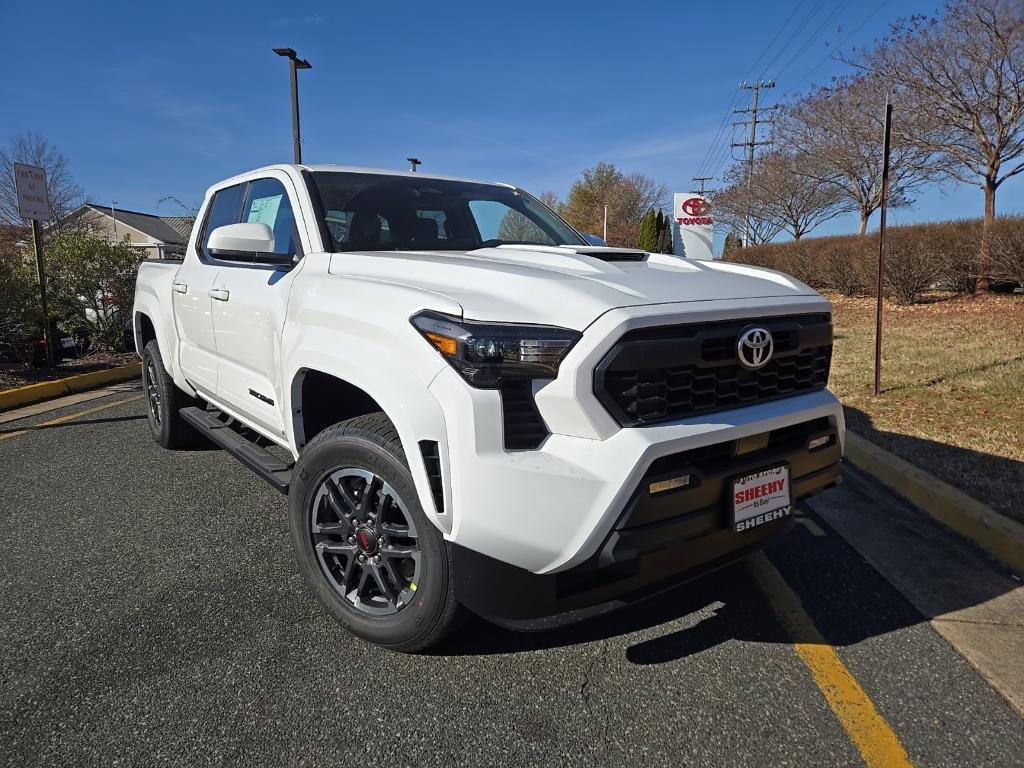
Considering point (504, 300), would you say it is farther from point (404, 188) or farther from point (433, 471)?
point (404, 188)

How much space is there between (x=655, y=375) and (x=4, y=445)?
18.8ft

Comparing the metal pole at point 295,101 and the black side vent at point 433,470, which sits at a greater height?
the metal pole at point 295,101

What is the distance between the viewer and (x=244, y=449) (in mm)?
3402

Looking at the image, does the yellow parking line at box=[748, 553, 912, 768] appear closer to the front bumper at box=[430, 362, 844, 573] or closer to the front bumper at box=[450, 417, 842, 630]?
the front bumper at box=[450, 417, 842, 630]

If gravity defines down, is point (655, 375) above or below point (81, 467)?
above

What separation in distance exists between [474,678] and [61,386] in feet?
24.9

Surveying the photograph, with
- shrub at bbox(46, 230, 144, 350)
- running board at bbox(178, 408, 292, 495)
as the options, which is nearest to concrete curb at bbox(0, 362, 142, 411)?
shrub at bbox(46, 230, 144, 350)

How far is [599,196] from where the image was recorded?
2456 inches

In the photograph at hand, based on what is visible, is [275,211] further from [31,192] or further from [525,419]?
[31,192]

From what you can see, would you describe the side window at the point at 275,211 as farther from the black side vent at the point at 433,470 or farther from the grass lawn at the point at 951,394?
the grass lawn at the point at 951,394

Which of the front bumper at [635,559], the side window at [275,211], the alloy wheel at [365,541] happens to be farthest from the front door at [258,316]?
the front bumper at [635,559]

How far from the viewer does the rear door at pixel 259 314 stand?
→ 2885 millimetres

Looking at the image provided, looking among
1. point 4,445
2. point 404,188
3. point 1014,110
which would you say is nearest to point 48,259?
point 4,445

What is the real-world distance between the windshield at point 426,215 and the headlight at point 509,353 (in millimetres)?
1269
